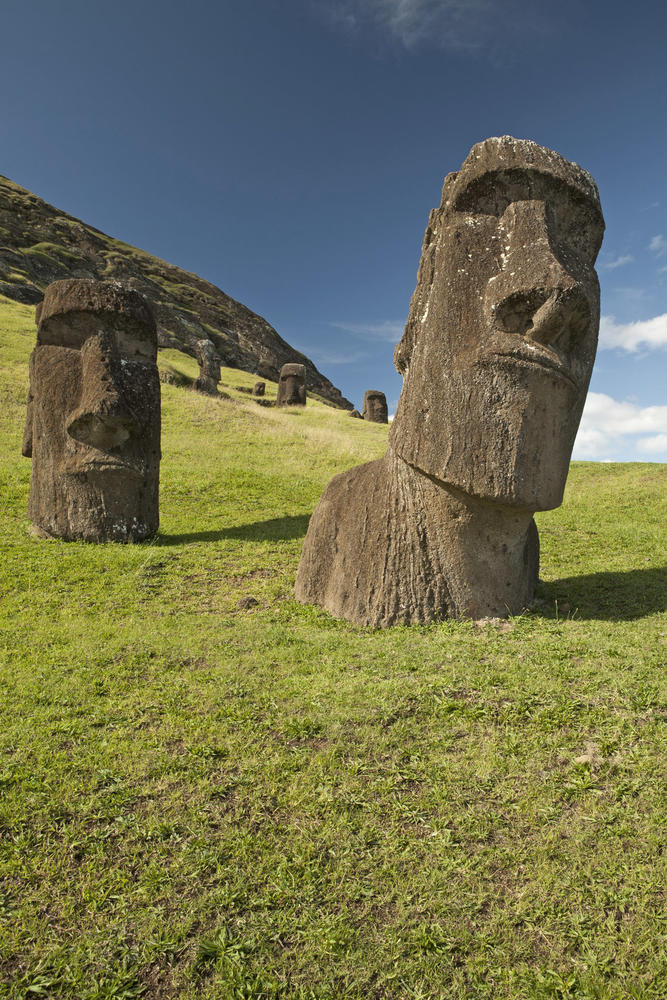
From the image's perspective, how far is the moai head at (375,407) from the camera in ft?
118

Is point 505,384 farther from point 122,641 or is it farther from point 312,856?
point 122,641

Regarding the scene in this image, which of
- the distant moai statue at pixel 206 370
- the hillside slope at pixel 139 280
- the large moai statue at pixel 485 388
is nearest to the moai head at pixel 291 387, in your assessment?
the distant moai statue at pixel 206 370

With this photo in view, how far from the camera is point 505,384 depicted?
451cm

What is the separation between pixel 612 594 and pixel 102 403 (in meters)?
6.69

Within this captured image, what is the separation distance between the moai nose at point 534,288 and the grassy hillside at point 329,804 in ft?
7.91

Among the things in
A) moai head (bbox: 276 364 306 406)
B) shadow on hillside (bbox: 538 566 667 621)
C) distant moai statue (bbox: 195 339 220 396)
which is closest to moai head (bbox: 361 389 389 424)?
moai head (bbox: 276 364 306 406)

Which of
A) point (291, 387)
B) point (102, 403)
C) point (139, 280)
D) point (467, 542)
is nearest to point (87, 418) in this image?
point (102, 403)

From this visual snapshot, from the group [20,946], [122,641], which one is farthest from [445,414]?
[20,946]

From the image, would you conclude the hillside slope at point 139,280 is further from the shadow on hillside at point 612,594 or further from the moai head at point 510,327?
the shadow on hillside at point 612,594

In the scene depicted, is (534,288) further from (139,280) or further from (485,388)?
(139,280)

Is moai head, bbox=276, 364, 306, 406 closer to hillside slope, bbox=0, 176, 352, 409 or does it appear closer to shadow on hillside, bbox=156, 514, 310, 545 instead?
hillside slope, bbox=0, 176, 352, 409

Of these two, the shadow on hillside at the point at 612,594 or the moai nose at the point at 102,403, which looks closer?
the shadow on hillside at the point at 612,594

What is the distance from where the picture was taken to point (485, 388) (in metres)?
4.55

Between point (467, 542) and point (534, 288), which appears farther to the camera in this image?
point (467, 542)
